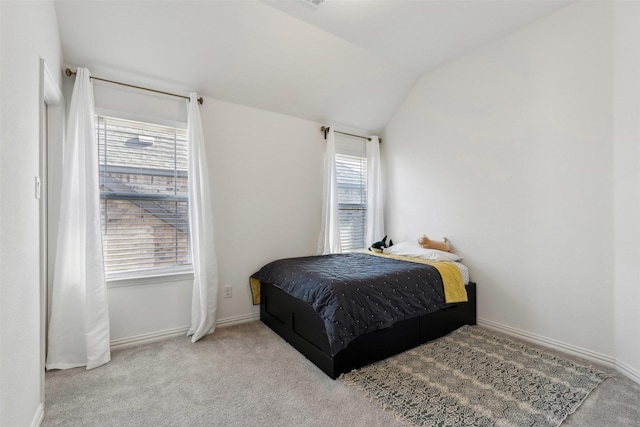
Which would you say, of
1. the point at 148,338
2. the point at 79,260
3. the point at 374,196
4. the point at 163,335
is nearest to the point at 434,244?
the point at 374,196

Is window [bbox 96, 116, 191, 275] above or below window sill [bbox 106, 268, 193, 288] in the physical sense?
above

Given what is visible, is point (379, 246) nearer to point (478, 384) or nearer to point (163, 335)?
point (478, 384)

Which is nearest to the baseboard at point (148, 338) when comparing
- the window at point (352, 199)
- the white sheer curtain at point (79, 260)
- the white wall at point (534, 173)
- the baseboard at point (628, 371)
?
the white sheer curtain at point (79, 260)

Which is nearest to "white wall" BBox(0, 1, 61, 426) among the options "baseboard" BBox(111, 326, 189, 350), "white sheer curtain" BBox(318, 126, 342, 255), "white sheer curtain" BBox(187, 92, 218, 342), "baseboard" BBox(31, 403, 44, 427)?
"baseboard" BBox(31, 403, 44, 427)

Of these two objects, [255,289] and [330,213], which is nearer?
[255,289]

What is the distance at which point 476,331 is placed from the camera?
2883 millimetres

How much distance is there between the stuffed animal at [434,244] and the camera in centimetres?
335

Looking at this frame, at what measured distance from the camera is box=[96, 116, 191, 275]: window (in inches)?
102

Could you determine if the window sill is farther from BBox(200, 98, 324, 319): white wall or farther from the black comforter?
the black comforter

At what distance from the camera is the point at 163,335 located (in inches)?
107

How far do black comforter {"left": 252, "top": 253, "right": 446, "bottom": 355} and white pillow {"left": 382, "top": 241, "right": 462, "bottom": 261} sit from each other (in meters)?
0.35

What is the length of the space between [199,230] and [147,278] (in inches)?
23.4

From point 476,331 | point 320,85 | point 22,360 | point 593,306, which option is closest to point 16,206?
point 22,360

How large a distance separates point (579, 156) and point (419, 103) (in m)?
1.81
